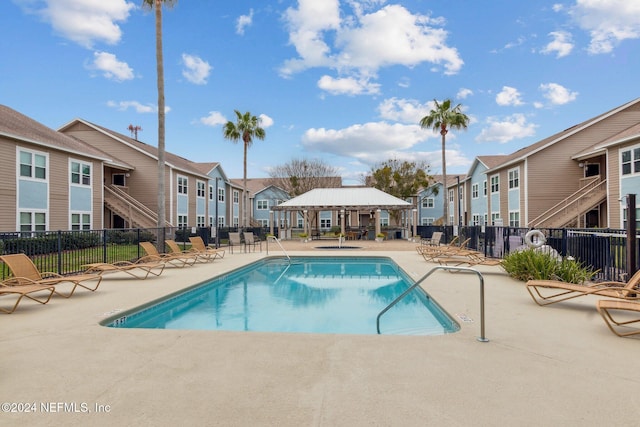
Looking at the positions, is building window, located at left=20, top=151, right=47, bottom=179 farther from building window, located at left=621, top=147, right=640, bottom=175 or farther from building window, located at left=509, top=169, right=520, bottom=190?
building window, located at left=621, top=147, right=640, bottom=175

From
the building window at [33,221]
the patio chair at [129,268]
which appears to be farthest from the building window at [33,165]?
the patio chair at [129,268]

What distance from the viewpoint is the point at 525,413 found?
9.26 ft

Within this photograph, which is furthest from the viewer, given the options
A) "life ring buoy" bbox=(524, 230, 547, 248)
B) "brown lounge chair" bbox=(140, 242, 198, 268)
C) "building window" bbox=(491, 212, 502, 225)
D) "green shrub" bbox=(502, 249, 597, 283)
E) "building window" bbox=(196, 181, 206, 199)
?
"building window" bbox=(196, 181, 206, 199)

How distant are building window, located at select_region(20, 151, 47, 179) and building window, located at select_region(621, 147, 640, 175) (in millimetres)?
29721

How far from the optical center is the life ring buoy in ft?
33.6

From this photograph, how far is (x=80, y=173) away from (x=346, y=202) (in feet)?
57.2

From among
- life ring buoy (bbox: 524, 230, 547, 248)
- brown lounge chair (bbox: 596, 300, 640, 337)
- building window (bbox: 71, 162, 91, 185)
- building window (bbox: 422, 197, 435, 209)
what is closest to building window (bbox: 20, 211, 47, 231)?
building window (bbox: 71, 162, 91, 185)

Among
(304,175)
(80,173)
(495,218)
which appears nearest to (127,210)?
(80,173)

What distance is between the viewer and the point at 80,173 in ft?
68.5

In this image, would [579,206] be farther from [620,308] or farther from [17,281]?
[17,281]

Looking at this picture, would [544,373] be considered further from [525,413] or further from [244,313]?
[244,313]

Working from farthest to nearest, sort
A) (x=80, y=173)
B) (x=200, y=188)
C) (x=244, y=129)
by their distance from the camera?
(x=200, y=188) → (x=244, y=129) → (x=80, y=173)

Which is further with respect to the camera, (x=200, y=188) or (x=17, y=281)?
(x=200, y=188)

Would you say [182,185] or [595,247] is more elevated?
[182,185]
